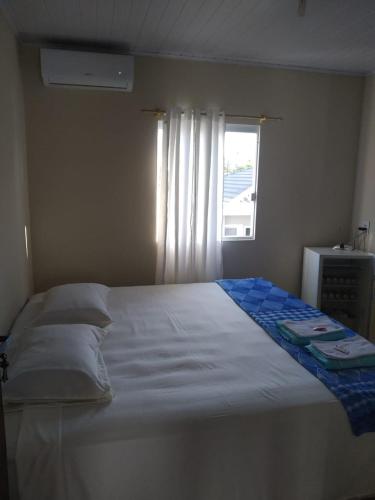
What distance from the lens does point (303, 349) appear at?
2.11m

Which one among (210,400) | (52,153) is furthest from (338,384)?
(52,153)

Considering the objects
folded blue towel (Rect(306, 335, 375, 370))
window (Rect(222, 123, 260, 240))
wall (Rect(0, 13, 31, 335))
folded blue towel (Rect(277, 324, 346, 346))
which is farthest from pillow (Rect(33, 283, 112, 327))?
window (Rect(222, 123, 260, 240))

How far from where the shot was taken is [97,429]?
1441 millimetres

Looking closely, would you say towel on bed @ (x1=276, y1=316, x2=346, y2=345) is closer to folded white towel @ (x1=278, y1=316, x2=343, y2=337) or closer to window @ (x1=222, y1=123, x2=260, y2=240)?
folded white towel @ (x1=278, y1=316, x2=343, y2=337)

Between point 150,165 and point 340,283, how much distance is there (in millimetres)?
2117

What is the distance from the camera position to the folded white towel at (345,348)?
1925 millimetres

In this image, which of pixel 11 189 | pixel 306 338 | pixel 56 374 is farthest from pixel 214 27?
pixel 56 374

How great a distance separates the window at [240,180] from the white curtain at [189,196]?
0.18m

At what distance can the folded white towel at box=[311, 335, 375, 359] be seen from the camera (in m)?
1.92

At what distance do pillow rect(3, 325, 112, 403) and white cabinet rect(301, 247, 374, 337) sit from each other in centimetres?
246

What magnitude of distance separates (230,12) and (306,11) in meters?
0.46

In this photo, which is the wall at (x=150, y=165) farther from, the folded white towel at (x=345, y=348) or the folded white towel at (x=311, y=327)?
the folded white towel at (x=345, y=348)

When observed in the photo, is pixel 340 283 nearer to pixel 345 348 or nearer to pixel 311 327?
pixel 311 327

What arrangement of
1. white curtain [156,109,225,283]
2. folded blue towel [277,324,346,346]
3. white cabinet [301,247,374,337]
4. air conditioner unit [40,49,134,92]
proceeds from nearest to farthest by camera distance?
folded blue towel [277,324,346,346] → air conditioner unit [40,49,134,92] → white curtain [156,109,225,283] → white cabinet [301,247,374,337]
